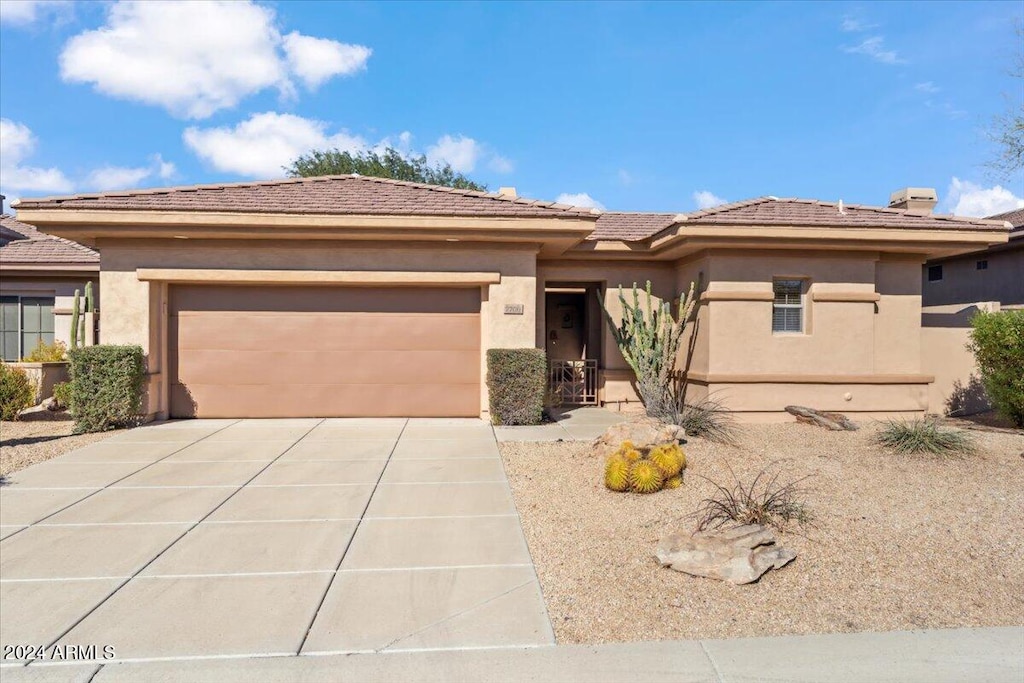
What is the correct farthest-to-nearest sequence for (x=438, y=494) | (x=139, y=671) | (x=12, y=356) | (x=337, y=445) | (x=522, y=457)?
(x=12, y=356), (x=337, y=445), (x=522, y=457), (x=438, y=494), (x=139, y=671)

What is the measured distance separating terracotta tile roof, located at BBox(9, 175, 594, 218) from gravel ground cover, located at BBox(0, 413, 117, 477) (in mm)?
3761

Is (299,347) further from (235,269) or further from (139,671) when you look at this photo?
(139,671)

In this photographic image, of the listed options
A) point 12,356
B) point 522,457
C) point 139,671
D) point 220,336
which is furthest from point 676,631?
point 12,356

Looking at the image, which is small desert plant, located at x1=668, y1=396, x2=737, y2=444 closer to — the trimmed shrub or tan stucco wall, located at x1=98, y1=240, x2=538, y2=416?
tan stucco wall, located at x1=98, y1=240, x2=538, y2=416

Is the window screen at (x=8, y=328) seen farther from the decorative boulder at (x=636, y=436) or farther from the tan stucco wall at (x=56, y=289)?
the decorative boulder at (x=636, y=436)

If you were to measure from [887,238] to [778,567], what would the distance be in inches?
362

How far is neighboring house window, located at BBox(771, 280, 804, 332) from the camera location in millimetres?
12398

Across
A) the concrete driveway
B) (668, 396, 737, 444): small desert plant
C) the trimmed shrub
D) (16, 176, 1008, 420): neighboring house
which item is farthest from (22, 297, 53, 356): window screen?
(668, 396, 737, 444): small desert plant

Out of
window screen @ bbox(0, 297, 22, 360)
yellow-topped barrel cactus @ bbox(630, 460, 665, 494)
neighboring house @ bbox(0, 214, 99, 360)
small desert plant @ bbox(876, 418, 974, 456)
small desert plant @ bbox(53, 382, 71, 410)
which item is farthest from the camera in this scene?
window screen @ bbox(0, 297, 22, 360)

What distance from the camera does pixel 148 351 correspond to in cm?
1139

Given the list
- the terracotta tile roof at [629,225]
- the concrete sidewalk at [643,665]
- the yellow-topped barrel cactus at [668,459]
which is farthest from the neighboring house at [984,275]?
the concrete sidewalk at [643,665]

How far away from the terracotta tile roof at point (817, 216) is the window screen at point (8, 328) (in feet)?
54.1

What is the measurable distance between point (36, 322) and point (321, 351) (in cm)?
952

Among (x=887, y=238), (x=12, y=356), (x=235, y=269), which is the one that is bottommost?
(x=12, y=356)
